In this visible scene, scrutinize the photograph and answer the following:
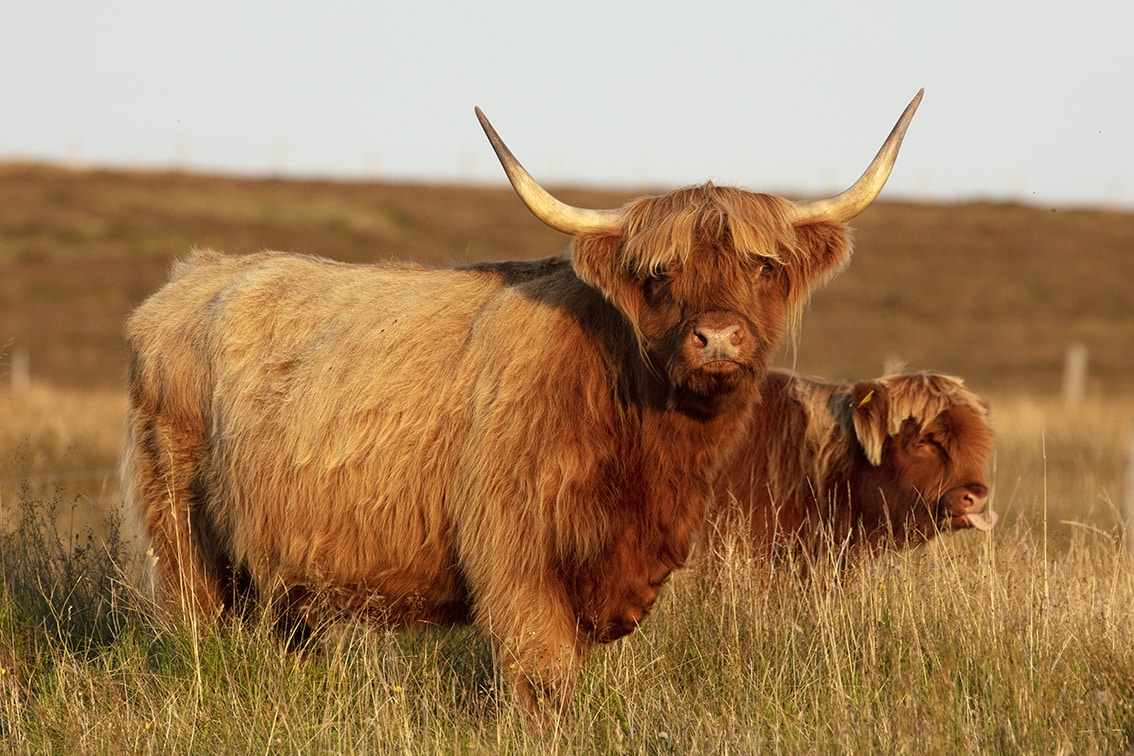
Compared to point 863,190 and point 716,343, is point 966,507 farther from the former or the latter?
point 716,343

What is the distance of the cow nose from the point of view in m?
3.73

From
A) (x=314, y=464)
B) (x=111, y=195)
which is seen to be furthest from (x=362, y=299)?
(x=111, y=195)

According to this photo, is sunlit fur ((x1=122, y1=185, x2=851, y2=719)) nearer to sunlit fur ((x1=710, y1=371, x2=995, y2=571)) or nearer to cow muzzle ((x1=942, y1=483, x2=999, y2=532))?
sunlit fur ((x1=710, y1=371, x2=995, y2=571))

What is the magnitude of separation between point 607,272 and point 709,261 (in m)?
0.31

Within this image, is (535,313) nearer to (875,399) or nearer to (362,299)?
(362,299)

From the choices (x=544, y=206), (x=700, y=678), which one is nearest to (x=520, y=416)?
(x=544, y=206)

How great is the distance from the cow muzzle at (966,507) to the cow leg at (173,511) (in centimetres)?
296

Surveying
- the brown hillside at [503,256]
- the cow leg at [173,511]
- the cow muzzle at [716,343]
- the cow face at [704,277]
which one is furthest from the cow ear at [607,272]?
the brown hillside at [503,256]

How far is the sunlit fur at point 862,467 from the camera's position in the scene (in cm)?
570

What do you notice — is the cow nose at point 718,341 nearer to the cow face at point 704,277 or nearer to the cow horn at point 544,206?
the cow face at point 704,277

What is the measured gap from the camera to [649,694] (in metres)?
4.07

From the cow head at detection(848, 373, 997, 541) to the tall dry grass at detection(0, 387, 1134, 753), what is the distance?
243 mm

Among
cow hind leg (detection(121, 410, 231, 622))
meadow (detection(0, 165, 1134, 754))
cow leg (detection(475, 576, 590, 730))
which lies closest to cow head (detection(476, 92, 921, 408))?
meadow (detection(0, 165, 1134, 754))

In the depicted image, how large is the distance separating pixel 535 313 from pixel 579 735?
1306 mm
